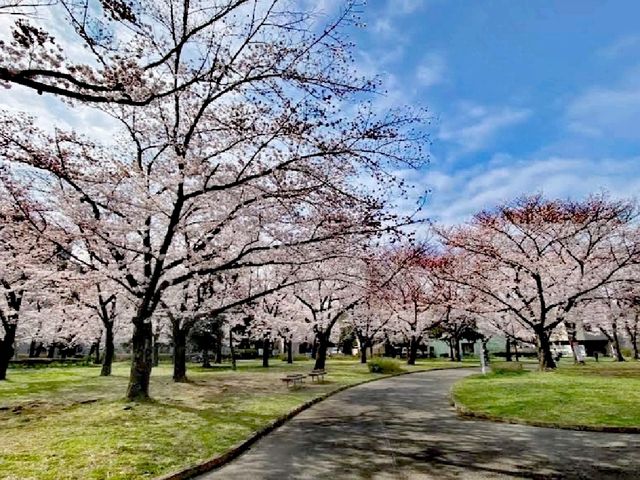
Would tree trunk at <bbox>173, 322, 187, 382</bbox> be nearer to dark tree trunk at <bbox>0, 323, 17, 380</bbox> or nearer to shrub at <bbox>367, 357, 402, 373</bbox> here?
dark tree trunk at <bbox>0, 323, 17, 380</bbox>

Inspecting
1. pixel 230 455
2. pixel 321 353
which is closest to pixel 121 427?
pixel 230 455

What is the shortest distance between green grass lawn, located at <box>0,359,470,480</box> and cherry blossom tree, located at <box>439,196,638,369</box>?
12.6m

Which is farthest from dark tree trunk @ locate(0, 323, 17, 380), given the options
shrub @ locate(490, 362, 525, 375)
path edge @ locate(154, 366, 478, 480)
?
shrub @ locate(490, 362, 525, 375)

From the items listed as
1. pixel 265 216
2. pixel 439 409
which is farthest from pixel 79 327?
pixel 439 409

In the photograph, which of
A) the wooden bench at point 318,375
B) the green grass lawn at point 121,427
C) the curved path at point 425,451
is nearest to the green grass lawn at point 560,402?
the curved path at point 425,451

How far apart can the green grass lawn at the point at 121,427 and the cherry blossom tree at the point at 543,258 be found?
12560 millimetres

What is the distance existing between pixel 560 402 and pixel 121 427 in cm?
1103

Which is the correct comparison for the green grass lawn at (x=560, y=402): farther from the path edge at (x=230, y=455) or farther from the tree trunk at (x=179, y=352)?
the tree trunk at (x=179, y=352)

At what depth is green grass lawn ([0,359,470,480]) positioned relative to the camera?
648cm

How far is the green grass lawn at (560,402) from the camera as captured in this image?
964 cm

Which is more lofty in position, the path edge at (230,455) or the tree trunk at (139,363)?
the tree trunk at (139,363)

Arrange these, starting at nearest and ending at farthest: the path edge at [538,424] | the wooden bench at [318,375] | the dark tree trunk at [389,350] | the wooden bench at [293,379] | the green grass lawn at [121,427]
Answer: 1. the green grass lawn at [121,427]
2. the path edge at [538,424]
3. the wooden bench at [293,379]
4. the wooden bench at [318,375]
5. the dark tree trunk at [389,350]

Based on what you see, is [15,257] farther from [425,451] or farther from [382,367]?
[382,367]

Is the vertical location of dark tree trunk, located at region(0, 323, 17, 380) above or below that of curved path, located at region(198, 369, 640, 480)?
above
